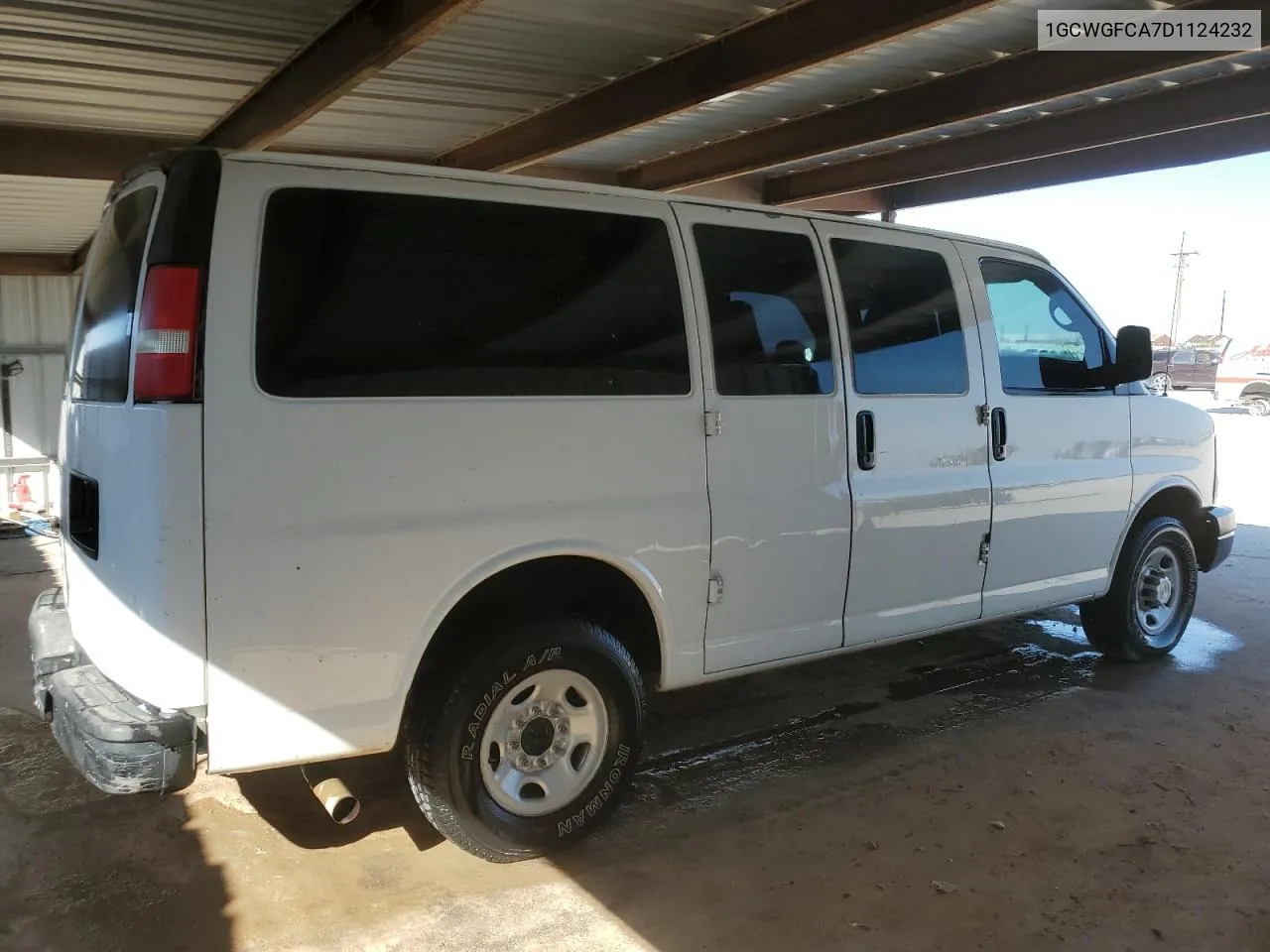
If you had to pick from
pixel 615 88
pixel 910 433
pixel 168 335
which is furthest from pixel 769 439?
pixel 615 88

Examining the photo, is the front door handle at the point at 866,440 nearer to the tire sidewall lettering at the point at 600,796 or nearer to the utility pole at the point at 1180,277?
the tire sidewall lettering at the point at 600,796

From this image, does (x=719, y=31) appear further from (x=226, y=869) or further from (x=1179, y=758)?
(x=226, y=869)

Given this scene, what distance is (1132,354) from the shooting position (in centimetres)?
493

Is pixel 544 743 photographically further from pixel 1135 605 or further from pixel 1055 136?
pixel 1055 136

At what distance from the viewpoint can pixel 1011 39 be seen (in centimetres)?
583

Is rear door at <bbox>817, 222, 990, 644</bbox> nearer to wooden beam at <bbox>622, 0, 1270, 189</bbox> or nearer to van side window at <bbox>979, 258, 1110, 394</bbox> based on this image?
van side window at <bbox>979, 258, 1110, 394</bbox>

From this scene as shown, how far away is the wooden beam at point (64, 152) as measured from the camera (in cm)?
730

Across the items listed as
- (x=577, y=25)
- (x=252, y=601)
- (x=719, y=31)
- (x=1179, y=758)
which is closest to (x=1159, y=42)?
(x=719, y=31)

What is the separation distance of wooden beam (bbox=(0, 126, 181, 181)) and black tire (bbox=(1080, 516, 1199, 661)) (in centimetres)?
719

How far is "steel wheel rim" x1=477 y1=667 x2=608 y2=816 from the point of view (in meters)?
3.28

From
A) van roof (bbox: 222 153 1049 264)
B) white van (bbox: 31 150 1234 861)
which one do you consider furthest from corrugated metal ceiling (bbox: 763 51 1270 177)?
van roof (bbox: 222 153 1049 264)

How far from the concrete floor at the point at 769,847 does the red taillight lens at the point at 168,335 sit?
1.66 m

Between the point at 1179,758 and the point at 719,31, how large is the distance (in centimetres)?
456

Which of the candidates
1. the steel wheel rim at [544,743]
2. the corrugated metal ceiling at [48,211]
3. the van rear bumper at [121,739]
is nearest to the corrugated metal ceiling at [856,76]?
the steel wheel rim at [544,743]
